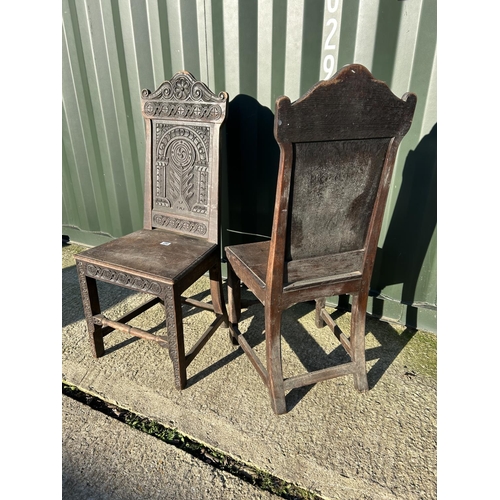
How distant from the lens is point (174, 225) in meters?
Answer: 2.41

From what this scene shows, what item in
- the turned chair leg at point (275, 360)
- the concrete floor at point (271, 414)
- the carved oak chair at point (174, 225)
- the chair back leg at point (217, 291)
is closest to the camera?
the concrete floor at point (271, 414)

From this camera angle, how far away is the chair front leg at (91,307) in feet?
7.01

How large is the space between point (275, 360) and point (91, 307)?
1181mm

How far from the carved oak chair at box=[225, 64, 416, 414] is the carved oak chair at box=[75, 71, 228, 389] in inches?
15.3

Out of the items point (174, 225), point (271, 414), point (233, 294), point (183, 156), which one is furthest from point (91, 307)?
point (271, 414)

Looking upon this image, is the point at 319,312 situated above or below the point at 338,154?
below

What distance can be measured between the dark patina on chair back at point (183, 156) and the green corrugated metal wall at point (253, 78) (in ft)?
1.61

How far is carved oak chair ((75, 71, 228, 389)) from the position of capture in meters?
1.97

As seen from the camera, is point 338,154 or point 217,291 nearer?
point 338,154

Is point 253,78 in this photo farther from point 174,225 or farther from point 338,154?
point 338,154

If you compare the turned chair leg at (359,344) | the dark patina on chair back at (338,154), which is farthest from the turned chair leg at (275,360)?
the turned chair leg at (359,344)

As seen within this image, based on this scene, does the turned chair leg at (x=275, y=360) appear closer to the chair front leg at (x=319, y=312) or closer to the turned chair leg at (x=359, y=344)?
the turned chair leg at (x=359, y=344)

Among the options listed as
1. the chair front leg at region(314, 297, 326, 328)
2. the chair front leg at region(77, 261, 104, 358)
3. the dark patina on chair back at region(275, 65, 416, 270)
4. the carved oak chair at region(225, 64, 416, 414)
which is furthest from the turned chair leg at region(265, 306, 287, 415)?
the chair front leg at region(77, 261, 104, 358)

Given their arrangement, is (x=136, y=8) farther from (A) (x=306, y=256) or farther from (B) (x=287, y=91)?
(A) (x=306, y=256)
